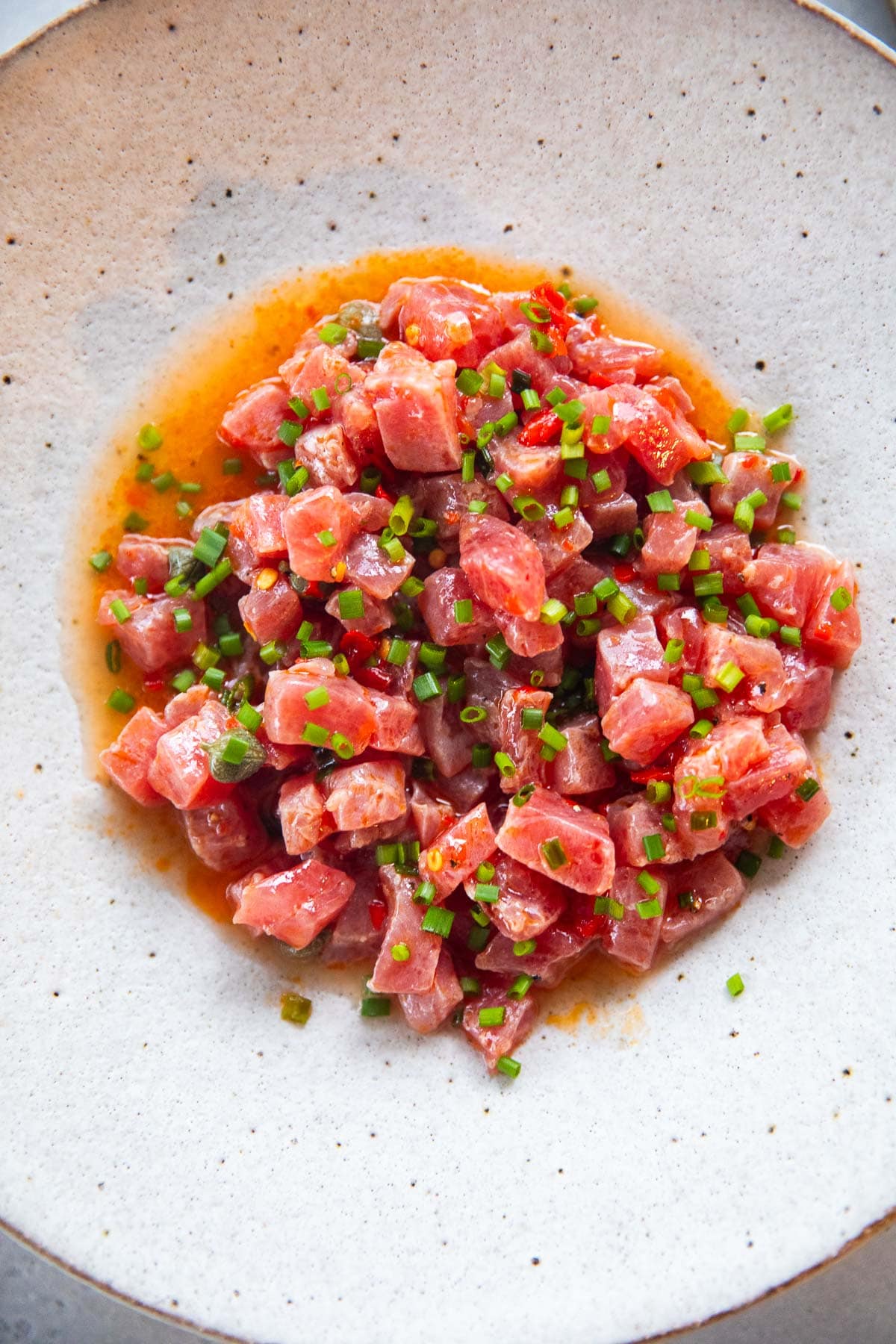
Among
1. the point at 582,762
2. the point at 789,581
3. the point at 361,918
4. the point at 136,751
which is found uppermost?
the point at 789,581

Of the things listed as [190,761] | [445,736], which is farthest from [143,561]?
[445,736]

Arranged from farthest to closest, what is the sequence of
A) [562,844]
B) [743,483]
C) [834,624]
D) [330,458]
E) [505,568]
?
1. [743,483]
2. [834,624]
3. [330,458]
4. [562,844]
5. [505,568]

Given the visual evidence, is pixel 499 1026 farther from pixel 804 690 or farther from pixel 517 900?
pixel 804 690

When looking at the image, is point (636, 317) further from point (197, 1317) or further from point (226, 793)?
point (197, 1317)

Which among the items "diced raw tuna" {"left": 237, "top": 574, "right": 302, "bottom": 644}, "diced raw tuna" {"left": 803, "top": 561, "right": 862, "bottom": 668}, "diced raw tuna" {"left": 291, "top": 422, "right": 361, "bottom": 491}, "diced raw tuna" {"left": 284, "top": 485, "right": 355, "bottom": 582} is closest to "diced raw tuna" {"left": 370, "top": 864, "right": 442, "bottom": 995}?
"diced raw tuna" {"left": 237, "top": 574, "right": 302, "bottom": 644}

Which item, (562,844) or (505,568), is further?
(562,844)

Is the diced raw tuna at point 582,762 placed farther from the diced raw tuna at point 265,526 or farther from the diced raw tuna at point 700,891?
the diced raw tuna at point 265,526

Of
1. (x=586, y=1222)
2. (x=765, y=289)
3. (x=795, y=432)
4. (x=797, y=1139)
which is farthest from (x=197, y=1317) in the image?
(x=765, y=289)
